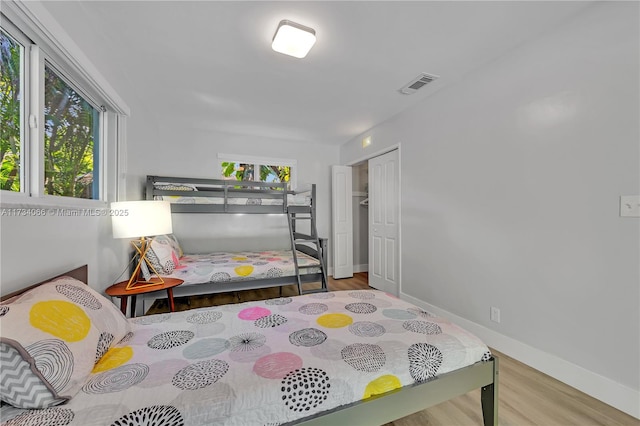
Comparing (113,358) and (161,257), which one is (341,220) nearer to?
(161,257)

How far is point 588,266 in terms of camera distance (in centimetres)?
164

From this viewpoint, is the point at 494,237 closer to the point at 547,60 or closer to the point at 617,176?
the point at 617,176

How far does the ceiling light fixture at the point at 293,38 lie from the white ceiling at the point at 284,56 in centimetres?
5

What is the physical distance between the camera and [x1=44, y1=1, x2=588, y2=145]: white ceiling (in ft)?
5.28

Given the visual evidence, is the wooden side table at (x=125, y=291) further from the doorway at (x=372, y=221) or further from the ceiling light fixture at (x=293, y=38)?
the doorway at (x=372, y=221)

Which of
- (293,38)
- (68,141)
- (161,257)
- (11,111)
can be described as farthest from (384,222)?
(11,111)

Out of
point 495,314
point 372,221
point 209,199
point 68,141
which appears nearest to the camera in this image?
point 68,141

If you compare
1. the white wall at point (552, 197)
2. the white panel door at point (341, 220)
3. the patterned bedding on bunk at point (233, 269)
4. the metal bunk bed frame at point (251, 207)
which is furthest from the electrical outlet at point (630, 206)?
the white panel door at point (341, 220)

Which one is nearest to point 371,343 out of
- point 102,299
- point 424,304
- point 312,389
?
point 312,389

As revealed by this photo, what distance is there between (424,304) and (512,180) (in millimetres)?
1581

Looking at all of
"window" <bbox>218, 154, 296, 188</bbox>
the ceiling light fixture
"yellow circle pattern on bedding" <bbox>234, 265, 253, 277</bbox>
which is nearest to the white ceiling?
the ceiling light fixture

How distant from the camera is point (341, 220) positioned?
4.46 m

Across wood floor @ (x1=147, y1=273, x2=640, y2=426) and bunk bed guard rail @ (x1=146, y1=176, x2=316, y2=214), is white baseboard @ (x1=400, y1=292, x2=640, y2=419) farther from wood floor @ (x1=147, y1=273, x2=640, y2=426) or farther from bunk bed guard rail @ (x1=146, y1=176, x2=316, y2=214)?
bunk bed guard rail @ (x1=146, y1=176, x2=316, y2=214)

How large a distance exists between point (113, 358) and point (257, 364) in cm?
58
